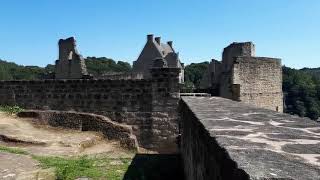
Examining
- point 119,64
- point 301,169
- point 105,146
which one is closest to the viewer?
point 301,169

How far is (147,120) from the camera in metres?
14.6

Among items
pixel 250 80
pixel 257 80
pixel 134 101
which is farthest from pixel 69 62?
pixel 134 101

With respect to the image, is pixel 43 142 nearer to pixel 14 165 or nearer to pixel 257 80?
pixel 14 165

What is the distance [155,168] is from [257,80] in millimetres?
13877

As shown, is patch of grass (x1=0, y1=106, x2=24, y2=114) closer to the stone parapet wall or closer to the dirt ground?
the dirt ground

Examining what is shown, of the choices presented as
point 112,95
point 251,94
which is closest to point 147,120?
point 112,95

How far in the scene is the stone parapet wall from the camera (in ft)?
45.8

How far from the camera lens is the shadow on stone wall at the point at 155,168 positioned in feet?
27.6

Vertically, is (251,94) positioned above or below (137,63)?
below

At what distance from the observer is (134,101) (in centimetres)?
1483

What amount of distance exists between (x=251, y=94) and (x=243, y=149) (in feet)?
63.5

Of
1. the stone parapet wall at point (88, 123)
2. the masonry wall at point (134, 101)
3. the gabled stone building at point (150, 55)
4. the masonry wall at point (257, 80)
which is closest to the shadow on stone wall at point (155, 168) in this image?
the stone parapet wall at point (88, 123)

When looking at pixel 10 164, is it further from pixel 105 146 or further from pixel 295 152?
pixel 295 152

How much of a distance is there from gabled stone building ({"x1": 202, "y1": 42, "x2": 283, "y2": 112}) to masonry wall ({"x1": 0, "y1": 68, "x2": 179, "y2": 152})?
6.98 m
